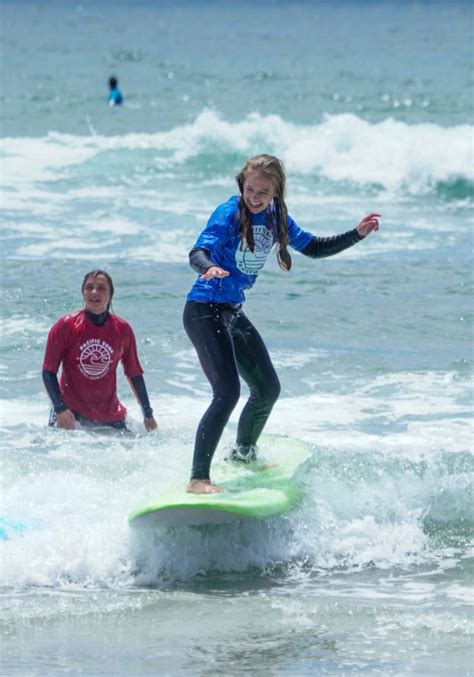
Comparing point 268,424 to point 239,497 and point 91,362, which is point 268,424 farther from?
point 239,497

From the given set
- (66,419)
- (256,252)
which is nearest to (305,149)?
(66,419)

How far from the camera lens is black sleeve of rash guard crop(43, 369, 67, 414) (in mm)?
7500

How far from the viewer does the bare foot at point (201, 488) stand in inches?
242

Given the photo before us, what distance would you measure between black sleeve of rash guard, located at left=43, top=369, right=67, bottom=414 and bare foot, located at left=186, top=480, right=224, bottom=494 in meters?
1.57

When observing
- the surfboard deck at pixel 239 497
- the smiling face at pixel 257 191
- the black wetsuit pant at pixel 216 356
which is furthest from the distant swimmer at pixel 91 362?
the smiling face at pixel 257 191

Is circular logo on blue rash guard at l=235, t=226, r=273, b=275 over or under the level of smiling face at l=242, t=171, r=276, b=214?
under

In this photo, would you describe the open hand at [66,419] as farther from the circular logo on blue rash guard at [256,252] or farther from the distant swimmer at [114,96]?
the distant swimmer at [114,96]

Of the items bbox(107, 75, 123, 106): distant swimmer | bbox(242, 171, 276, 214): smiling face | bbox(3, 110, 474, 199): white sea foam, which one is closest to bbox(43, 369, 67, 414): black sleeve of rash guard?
bbox(242, 171, 276, 214): smiling face

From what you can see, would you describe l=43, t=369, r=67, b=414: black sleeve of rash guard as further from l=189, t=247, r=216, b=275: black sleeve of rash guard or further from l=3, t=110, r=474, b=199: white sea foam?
l=3, t=110, r=474, b=199: white sea foam

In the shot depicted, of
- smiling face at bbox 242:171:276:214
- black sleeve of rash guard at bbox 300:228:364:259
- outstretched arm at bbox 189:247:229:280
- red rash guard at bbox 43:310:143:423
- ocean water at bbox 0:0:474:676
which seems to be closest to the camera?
ocean water at bbox 0:0:474:676

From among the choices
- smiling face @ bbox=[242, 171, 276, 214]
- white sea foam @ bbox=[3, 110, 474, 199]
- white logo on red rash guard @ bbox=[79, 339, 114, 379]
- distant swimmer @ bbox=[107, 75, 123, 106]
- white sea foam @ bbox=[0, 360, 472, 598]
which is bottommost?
white sea foam @ bbox=[0, 360, 472, 598]

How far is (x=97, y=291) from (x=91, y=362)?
439 mm

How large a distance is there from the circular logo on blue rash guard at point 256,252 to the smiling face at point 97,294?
1.59 metres

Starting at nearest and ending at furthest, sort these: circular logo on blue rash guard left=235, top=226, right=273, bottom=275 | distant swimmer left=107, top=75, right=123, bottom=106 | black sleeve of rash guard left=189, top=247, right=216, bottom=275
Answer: black sleeve of rash guard left=189, top=247, right=216, bottom=275
circular logo on blue rash guard left=235, top=226, right=273, bottom=275
distant swimmer left=107, top=75, right=123, bottom=106
